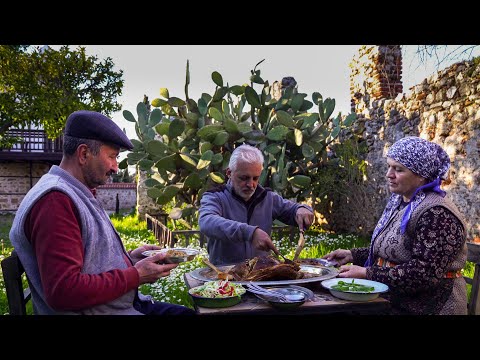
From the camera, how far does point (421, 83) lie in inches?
247

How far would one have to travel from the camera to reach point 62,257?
1.61 m

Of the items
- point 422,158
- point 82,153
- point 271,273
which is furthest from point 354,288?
point 82,153

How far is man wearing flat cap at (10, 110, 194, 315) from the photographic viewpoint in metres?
1.61

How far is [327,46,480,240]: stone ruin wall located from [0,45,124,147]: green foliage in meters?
6.57

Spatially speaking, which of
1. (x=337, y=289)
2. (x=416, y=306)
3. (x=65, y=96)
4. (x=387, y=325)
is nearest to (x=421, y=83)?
(x=416, y=306)

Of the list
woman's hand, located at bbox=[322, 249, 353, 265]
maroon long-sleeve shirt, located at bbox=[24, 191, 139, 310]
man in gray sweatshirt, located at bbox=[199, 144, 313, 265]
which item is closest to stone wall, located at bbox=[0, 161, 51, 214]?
man in gray sweatshirt, located at bbox=[199, 144, 313, 265]

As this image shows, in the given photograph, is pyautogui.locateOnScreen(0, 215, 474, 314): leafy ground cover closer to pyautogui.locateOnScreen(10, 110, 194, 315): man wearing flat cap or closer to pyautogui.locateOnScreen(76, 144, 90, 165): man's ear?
pyautogui.locateOnScreen(10, 110, 194, 315): man wearing flat cap

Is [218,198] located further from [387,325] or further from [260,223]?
[387,325]

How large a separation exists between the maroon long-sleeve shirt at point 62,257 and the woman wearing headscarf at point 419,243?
124 cm

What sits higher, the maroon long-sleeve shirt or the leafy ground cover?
the maroon long-sleeve shirt

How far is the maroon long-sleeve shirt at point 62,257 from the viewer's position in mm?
1601

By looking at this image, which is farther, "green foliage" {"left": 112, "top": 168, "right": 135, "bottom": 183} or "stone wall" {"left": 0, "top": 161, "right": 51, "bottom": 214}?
"green foliage" {"left": 112, "top": 168, "right": 135, "bottom": 183}

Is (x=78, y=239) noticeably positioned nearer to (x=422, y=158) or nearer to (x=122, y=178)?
(x=422, y=158)

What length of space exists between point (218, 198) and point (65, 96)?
9024 mm
